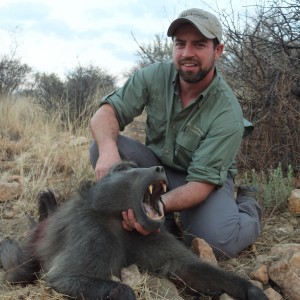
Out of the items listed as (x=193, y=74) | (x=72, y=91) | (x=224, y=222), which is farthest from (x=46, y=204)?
(x=72, y=91)

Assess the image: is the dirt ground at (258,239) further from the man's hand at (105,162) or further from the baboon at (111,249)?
the man's hand at (105,162)

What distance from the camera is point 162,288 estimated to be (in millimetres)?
2480

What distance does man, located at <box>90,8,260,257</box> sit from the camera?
10.4ft

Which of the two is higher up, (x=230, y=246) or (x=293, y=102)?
(x=293, y=102)

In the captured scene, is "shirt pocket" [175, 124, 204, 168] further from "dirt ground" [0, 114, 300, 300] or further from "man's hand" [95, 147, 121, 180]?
"dirt ground" [0, 114, 300, 300]

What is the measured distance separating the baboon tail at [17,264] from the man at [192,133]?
2.12 ft

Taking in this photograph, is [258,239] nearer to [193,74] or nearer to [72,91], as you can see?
[193,74]

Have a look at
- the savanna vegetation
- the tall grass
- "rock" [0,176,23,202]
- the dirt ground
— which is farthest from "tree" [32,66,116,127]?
the dirt ground

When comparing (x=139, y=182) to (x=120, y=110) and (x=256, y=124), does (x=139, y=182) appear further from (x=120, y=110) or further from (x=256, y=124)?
(x=256, y=124)

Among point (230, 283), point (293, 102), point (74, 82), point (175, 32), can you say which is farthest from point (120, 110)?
point (74, 82)

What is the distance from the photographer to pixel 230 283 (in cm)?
250

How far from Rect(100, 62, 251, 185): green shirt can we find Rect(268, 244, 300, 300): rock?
71cm

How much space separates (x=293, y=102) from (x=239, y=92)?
684 mm

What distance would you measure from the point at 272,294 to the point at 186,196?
2.78ft
